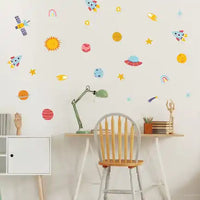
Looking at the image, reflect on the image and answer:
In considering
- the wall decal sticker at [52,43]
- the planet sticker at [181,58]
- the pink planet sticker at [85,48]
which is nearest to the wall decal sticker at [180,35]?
the planet sticker at [181,58]

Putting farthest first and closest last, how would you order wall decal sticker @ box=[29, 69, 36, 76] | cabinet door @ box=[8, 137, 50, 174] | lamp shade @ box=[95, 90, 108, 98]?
wall decal sticker @ box=[29, 69, 36, 76] → lamp shade @ box=[95, 90, 108, 98] → cabinet door @ box=[8, 137, 50, 174]

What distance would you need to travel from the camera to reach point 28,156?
3.67 m

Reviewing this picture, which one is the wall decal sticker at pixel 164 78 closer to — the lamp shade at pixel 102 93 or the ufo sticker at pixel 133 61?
the ufo sticker at pixel 133 61

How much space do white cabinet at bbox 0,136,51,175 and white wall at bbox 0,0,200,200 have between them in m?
0.34

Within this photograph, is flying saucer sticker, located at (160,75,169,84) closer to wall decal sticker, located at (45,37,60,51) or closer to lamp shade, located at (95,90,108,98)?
lamp shade, located at (95,90,108,98)

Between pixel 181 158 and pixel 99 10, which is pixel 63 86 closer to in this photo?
pixel 99 10

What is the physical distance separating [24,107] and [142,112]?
1142mm

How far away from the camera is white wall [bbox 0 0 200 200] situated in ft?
12.9

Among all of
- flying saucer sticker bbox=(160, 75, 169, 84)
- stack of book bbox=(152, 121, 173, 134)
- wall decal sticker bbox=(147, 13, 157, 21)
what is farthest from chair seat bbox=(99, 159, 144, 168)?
wall decal sticker bbox=(147, 13, 157, 21)

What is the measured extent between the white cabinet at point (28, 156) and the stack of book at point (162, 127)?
950 millimetres

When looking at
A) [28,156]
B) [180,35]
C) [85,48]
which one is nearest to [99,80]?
[85,48]

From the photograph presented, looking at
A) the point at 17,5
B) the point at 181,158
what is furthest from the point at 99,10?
the point at 181,158

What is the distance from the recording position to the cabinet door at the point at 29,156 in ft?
12.0

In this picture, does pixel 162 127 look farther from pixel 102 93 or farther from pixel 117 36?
pixel 117 36
